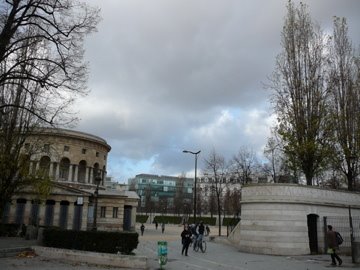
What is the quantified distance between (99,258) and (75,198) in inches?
1324

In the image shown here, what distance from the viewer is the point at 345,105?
33312 mm

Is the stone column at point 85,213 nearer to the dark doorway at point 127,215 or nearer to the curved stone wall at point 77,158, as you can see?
the dark doorway at point 127,215

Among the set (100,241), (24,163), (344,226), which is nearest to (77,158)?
(24,163)

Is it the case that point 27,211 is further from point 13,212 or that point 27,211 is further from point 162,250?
point 162,250

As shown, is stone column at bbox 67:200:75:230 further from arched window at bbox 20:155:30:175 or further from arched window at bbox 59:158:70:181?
arched window at bbox 20:155:30:175

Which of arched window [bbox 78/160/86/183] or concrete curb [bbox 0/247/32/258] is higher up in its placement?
arched window [bbox 78/160/86/183]

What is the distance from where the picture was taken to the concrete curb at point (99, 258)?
1706 centimetres

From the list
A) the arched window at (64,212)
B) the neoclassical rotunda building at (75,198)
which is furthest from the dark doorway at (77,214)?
the arched window at (64,212)

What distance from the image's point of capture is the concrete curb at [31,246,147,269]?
17.1 metres

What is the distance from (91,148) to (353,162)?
42.1 meters

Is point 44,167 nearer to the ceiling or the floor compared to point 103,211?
nearer to the ceiling

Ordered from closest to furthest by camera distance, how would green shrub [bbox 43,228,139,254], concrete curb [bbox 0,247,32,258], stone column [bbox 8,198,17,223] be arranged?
1. concrete curb [bbox 0,247,32,258]
2. green shrub [bbox 43,228,139,254]
3. stone column [bbox 8,198,17,223]

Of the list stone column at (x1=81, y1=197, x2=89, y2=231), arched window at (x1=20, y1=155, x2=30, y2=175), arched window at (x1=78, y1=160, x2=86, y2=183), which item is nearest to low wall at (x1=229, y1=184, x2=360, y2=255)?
arched window at (x1=20, y1=155, x2=30, y2=175)

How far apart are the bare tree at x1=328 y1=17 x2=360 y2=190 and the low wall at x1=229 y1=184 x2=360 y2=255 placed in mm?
6537
